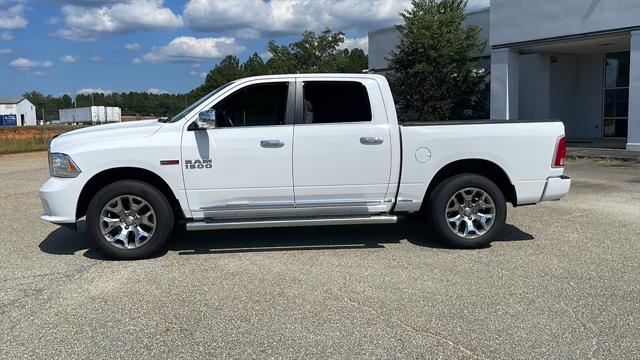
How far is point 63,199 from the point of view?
605 centimetres

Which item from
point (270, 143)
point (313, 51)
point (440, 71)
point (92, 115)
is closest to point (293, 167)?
point (270, 143)

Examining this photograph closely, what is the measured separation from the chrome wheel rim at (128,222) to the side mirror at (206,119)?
1033mm

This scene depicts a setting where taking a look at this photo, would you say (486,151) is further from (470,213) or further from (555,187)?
(555,187)

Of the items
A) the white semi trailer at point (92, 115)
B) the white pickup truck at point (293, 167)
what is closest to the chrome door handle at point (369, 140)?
the white pickup truck at point (293, 167)

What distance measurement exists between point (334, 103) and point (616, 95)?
69.2 feet

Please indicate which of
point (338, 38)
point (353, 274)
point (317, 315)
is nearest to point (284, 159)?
point (353, 274)

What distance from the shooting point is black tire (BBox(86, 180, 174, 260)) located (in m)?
6.10

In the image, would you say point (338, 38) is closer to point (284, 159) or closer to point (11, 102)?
point (284, 159)

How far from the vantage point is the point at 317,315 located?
15.0 ft

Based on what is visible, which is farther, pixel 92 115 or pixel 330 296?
pixel 92 115

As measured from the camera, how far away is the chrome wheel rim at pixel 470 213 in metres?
6.51

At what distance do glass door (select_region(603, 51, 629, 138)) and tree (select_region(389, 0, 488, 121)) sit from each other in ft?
16.2

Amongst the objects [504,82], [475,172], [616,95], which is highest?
[504,82]

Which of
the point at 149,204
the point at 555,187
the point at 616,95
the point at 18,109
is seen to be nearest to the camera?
the point at 149,204
